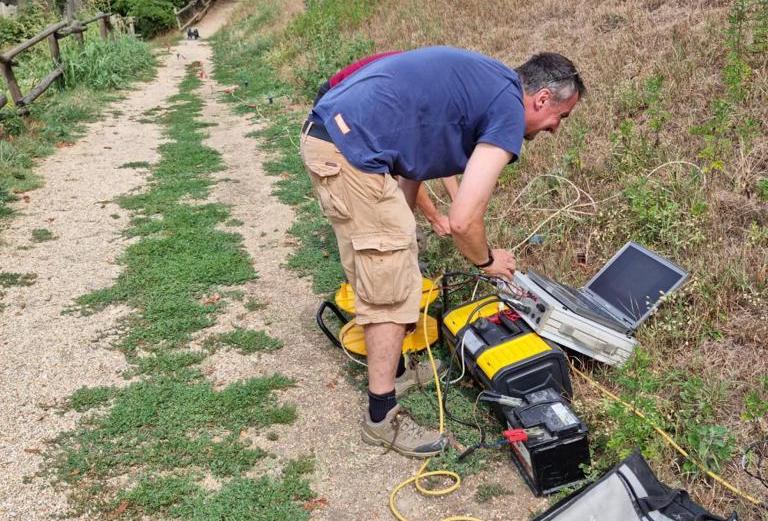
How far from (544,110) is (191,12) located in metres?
35.0

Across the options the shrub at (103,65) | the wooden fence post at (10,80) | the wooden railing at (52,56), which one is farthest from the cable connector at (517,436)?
the shrub at (103,65)

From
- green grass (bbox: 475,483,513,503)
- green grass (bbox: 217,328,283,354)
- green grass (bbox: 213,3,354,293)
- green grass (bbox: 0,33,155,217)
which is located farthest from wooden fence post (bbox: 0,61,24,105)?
green grass (bbox: 475,483,513,503)

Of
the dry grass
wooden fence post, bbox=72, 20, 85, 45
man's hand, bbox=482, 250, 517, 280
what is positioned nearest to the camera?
man's hand, bbox=482, 250, 517, 280

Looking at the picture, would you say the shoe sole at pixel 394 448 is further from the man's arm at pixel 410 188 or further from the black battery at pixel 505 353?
the man's arm at pixel 410 188

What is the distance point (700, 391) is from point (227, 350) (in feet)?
8.34

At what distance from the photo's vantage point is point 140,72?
15211 mm

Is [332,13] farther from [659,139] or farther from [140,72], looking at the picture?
[659,139]

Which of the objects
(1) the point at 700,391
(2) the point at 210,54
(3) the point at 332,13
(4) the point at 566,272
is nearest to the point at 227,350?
(4) the point at 566,272

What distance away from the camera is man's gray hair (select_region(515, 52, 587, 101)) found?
263cm

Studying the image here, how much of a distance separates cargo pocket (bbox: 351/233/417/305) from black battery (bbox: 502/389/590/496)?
29.7 inches

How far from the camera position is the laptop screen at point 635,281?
3.24 metres

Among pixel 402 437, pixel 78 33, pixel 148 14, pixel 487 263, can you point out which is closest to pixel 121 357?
pixel 402 437

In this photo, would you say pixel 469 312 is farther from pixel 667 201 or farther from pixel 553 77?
pixel 667 201

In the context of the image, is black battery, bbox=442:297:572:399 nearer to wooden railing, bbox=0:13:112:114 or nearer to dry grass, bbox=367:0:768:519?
dry grass, bbox=367:0:768:519
